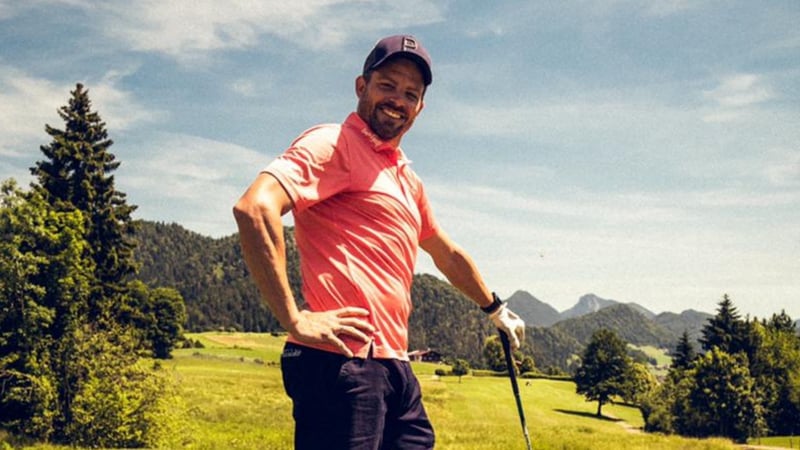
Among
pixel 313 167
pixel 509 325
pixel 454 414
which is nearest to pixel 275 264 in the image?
pixel 313 167

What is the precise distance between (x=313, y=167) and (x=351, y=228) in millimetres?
361

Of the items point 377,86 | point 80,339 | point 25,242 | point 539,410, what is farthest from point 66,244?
point 539,410

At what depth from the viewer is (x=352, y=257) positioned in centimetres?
314

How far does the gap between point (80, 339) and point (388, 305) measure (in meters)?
30.3

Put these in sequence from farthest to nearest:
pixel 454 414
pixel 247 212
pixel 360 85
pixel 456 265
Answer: pixel 454 414 → pixel 456 265 → pixel 360 85 → pixel 247 212

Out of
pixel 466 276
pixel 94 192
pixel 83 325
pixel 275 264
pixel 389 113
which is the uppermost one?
pixel 94 192

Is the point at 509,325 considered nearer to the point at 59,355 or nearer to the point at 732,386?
the point at 59,355

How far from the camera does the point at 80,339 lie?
29.4 metres

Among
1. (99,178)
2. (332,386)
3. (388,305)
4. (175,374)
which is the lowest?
(175,374)

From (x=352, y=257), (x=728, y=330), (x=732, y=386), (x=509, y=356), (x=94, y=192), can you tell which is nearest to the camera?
(x=352, y=257)

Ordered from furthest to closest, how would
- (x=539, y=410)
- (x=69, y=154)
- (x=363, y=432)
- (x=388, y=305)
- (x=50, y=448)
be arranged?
(x=539, y=410), (x=69, y=154), (x=50, y=448), (x=388, y=305), (x=363, y=432)

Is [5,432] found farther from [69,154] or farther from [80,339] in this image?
[69,154]

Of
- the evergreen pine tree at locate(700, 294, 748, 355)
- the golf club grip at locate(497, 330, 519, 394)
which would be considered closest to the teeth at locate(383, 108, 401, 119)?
the golf club grip at locate(497, 330, 519, 394)

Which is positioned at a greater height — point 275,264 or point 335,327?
point 275,264
